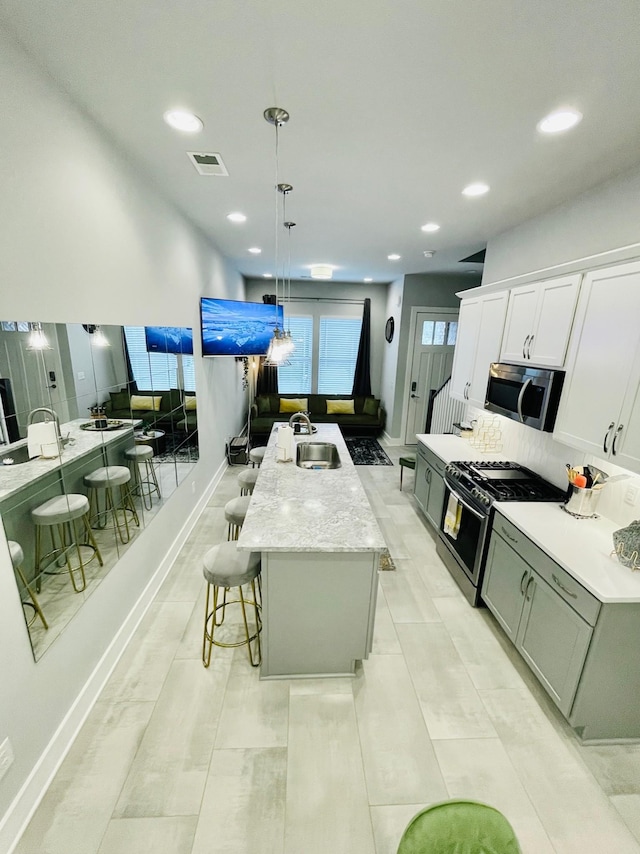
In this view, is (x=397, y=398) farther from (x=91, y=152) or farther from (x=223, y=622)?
(x=91, y=152)

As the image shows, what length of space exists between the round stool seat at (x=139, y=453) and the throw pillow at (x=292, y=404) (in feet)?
13.8

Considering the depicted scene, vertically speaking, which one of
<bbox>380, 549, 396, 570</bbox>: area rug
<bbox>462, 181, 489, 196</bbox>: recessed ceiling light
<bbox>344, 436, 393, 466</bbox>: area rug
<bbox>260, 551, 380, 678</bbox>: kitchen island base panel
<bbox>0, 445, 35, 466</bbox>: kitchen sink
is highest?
<bbox>462, 181, 489, 196</bbox>: recessed ceiling light

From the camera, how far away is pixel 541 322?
2385 millimetres

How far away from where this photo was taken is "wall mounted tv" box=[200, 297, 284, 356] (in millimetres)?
3713

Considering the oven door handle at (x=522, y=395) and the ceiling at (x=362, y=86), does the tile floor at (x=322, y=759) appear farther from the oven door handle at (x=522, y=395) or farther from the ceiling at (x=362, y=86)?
the ceiling at (x=362, y=86)

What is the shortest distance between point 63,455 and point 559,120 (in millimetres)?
2749

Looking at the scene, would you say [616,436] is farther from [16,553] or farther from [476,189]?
[16,553]

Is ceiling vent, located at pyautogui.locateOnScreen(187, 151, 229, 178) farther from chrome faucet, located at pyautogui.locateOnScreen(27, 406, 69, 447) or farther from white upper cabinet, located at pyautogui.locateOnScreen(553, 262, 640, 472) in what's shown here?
white upper cabinet, located at pyautogui.locateOnScreen(553, 262, 640, 472)

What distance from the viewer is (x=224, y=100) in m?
1.53

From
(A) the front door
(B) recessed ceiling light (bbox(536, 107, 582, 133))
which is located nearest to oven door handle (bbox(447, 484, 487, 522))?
(B) recessed ceiling light (bbox(536, 107, 582, 133))

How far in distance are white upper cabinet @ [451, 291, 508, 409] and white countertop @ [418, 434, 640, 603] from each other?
1156 mm

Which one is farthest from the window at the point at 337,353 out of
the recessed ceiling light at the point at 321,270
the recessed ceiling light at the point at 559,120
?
the recessed ceiling light at the point at 559,120

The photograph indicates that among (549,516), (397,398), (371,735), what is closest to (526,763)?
(371,735)

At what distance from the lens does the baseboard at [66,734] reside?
51.3 inches
